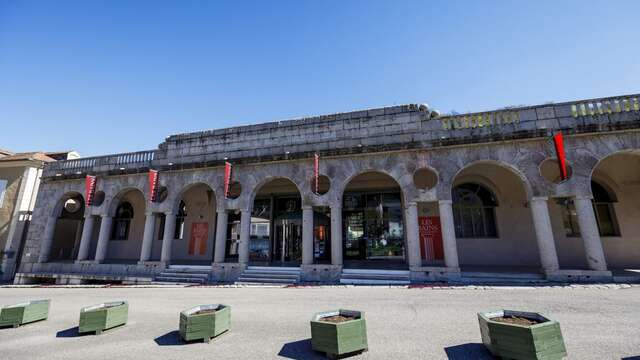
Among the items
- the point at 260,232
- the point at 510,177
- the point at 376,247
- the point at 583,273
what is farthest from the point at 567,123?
the point at 260,232

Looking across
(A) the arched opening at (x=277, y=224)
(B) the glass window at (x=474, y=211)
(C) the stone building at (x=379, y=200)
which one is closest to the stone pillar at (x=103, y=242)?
(C) the stone building at (x=379, y=200)

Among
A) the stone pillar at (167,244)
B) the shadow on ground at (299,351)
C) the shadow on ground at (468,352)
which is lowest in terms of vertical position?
the shadow on ground at (299,351)

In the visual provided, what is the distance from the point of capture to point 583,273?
33.9 ft

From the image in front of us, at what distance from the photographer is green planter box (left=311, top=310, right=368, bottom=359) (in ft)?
14.6

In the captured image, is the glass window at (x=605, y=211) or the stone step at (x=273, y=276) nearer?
the stone step at (x=273, y=276)

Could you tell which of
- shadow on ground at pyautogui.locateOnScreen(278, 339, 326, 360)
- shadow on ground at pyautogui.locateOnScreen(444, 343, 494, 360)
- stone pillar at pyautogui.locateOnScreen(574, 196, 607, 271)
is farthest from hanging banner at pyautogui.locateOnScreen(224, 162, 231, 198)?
stone pillar at pyautogui.locateOnScreen(574, 196, 607, 271)

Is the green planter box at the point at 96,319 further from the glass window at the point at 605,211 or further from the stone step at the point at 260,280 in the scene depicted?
the glass window at the point at 605,211

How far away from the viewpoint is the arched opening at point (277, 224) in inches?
682

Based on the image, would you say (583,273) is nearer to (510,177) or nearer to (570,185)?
(570,185)

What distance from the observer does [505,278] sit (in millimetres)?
10875

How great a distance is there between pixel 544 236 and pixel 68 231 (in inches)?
1152

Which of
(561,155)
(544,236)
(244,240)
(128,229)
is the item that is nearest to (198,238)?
(128,229)

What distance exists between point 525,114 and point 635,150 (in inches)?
159

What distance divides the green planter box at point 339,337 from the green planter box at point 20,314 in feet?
25.4
